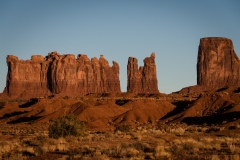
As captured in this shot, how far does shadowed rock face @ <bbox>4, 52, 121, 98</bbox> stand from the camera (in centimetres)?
15638

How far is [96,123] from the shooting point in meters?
58.0

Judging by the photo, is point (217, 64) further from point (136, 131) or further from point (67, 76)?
point (136, 131)

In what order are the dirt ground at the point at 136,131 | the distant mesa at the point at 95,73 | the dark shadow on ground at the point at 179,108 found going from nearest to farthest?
the dirt ground at the point at 136,131 < the dark shadow on ground at the point at 179,108 < the distant mesa at the point at 95,73

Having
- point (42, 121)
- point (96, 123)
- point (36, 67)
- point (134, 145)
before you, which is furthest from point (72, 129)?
point (36, 67)

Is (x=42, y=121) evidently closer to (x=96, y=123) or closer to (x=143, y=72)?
(x=96, y=123)

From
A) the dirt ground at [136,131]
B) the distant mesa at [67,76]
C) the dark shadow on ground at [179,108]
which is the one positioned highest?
the distant mesa at [67,76]

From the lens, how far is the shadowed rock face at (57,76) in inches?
6156

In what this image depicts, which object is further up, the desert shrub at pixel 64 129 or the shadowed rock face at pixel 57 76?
the shadowed rock face at pixel 57 76

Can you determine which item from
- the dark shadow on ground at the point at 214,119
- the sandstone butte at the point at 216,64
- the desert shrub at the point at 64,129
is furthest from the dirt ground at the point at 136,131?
the sandstone butte at the point at 216,64

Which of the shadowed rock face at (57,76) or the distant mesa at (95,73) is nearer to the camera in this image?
the distant mesa at (95,73)

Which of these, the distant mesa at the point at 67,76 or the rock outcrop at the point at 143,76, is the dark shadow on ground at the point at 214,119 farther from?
the rock outcrop at the point at 143,76

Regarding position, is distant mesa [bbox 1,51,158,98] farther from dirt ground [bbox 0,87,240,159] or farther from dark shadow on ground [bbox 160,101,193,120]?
dark shadow on ground [bbox 160,101,193,120]

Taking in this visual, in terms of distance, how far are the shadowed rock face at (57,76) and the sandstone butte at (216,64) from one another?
35717 millimetres

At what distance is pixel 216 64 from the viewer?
488 feet
